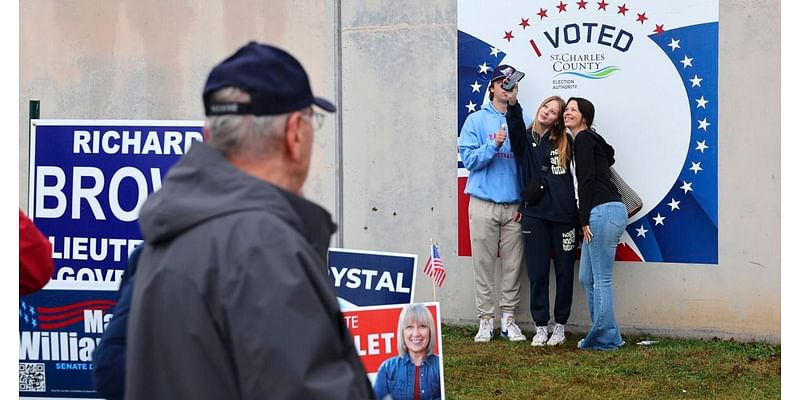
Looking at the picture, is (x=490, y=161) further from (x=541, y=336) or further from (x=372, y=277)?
(x=372, y=277)

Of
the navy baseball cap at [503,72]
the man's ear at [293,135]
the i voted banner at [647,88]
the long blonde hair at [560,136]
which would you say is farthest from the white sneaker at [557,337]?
the man's ear at [293,135]

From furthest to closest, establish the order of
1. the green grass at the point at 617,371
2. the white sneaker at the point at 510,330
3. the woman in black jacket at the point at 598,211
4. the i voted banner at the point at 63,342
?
the white sneaker at the point at 510,330
the woman in black jacket at the point at 598,211
the green grass at the point at 617,371
the i voted banner at the point at 63,342

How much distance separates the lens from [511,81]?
877cm

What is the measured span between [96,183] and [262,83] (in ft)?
10.7

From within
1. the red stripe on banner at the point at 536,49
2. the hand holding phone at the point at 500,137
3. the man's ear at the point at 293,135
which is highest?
the red stripe on banner at the point at 536,49

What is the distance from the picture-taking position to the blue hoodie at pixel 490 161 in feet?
29.4

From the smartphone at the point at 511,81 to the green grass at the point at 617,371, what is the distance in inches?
84.4

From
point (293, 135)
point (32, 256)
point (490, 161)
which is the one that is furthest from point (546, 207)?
point (293, 135)

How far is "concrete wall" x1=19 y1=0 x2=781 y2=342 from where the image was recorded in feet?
27.9

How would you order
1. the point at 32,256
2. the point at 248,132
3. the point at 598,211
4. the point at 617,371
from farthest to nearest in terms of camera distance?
1. the point at 598,211
2. the point at 617,371
3. the point at 32,256
4. the point at 248,132

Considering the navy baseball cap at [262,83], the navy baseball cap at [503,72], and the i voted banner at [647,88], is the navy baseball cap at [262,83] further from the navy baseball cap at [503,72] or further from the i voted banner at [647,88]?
the i voted banner at [647,88]

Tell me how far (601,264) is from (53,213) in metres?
4.61
